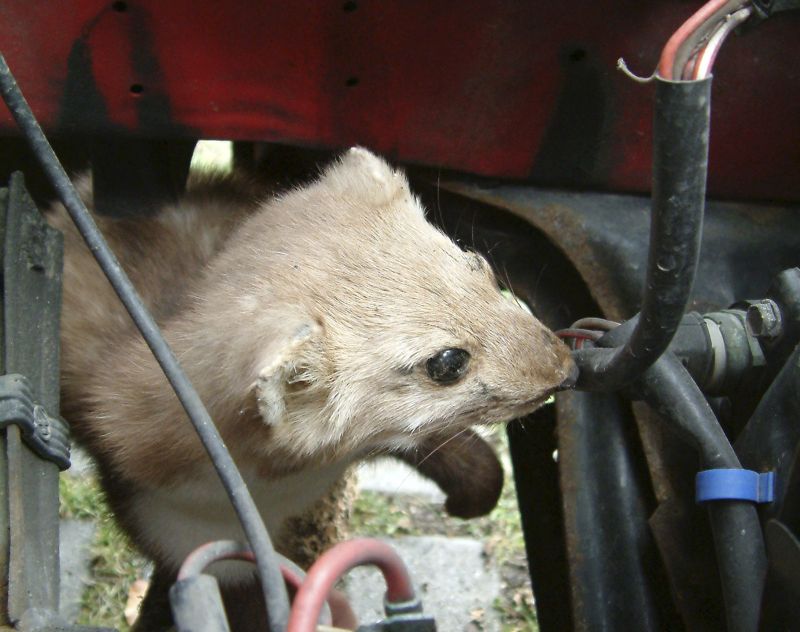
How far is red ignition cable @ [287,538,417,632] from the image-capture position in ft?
3.77

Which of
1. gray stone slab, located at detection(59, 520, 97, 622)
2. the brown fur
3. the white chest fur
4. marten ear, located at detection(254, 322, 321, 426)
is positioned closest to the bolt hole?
the brown fur

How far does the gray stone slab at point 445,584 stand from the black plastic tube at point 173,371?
1821 millimetres

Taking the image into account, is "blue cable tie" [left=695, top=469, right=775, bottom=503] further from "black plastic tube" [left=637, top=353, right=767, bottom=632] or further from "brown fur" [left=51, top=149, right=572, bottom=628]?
"brown fur" [left=51, top=149, right=572, bottom=628]

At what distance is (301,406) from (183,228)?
28.0 inches

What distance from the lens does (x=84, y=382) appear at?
2.11 metres

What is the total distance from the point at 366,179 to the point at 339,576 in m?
1.06

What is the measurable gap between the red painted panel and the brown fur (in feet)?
0.58

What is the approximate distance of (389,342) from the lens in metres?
1.82

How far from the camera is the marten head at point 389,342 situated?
180 cm

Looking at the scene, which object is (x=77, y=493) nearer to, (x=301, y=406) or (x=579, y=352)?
(x=301, y=406)

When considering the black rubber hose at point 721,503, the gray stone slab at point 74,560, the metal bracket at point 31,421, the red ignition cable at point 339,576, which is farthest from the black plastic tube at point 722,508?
the gray stone slab at point 74,560

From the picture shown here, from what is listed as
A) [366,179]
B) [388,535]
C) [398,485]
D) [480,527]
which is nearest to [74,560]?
[388,535]

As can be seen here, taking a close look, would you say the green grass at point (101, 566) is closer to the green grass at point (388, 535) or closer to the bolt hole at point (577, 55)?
the green grass at point (388, 535)

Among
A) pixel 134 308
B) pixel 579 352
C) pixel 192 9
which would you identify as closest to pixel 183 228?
pixel 192 9
